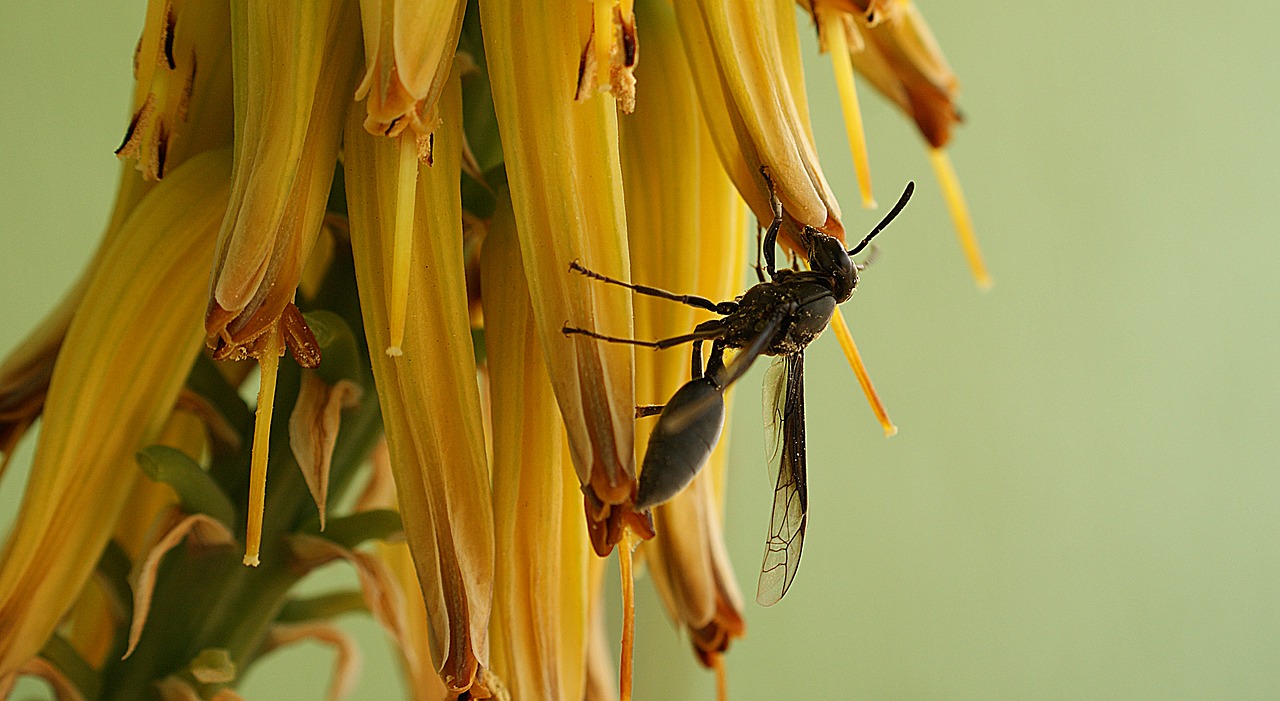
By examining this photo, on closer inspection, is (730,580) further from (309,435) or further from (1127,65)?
(1127,65)

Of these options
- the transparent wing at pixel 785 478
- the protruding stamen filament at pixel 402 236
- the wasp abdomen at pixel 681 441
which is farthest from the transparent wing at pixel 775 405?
the protruding stamen filament at pixel 402 236

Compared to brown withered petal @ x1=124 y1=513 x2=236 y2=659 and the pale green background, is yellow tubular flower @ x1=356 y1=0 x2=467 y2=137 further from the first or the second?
the pale green background

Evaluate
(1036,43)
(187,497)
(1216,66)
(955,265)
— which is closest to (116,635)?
(187,497)

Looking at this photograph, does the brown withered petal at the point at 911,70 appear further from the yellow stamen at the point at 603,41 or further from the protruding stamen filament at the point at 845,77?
the yellow stamen at the point at 603,41

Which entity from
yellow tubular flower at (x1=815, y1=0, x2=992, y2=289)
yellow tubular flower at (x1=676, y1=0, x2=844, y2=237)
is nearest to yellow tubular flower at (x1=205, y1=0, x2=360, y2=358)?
yellow tubular flower at (x1=676, y1=0, x2=844, y2=237)

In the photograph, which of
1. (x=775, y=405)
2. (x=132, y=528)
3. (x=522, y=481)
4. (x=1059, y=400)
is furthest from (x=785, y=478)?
(x=1059, y=400)

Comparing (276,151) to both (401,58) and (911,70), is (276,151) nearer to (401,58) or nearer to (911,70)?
(401,58)
